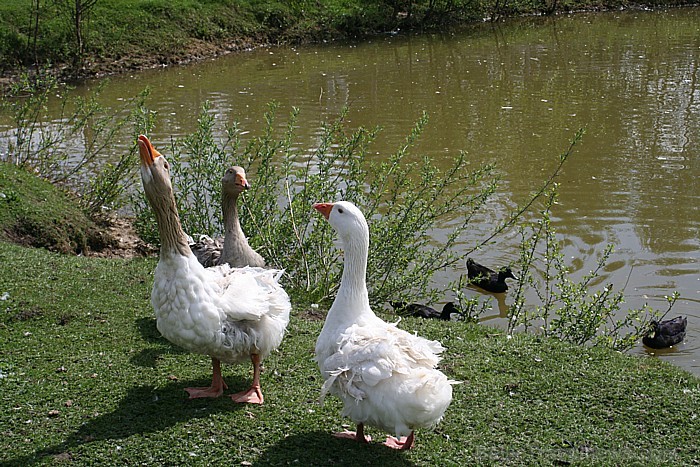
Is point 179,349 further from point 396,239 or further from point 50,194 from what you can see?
point 50,194

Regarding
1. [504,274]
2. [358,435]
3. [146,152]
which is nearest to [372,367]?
[358,435]

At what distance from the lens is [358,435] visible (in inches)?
208

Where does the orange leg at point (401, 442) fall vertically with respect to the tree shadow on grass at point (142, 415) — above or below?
below

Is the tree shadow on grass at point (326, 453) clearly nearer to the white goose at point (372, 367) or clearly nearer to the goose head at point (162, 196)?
the white goose at point (372, 367)

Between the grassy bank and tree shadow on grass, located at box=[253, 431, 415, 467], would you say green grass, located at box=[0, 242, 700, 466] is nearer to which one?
tree shadow on grass, located at box=[253, 431, 415, 467]

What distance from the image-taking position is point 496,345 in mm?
7152

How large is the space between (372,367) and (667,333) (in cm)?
505

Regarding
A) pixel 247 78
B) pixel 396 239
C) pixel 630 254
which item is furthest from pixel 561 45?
pixel 396 239

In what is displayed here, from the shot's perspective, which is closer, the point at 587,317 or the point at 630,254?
the point at 587,317

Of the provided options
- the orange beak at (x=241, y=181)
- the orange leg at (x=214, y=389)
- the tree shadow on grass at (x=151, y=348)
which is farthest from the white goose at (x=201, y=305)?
the orange beak at (x=241, y=181)

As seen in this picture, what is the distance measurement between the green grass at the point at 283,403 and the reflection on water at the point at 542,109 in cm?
242

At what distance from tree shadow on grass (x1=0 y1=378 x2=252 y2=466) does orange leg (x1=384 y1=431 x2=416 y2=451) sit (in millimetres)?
1160

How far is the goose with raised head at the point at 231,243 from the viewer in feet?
24.3

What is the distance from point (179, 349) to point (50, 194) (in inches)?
191
